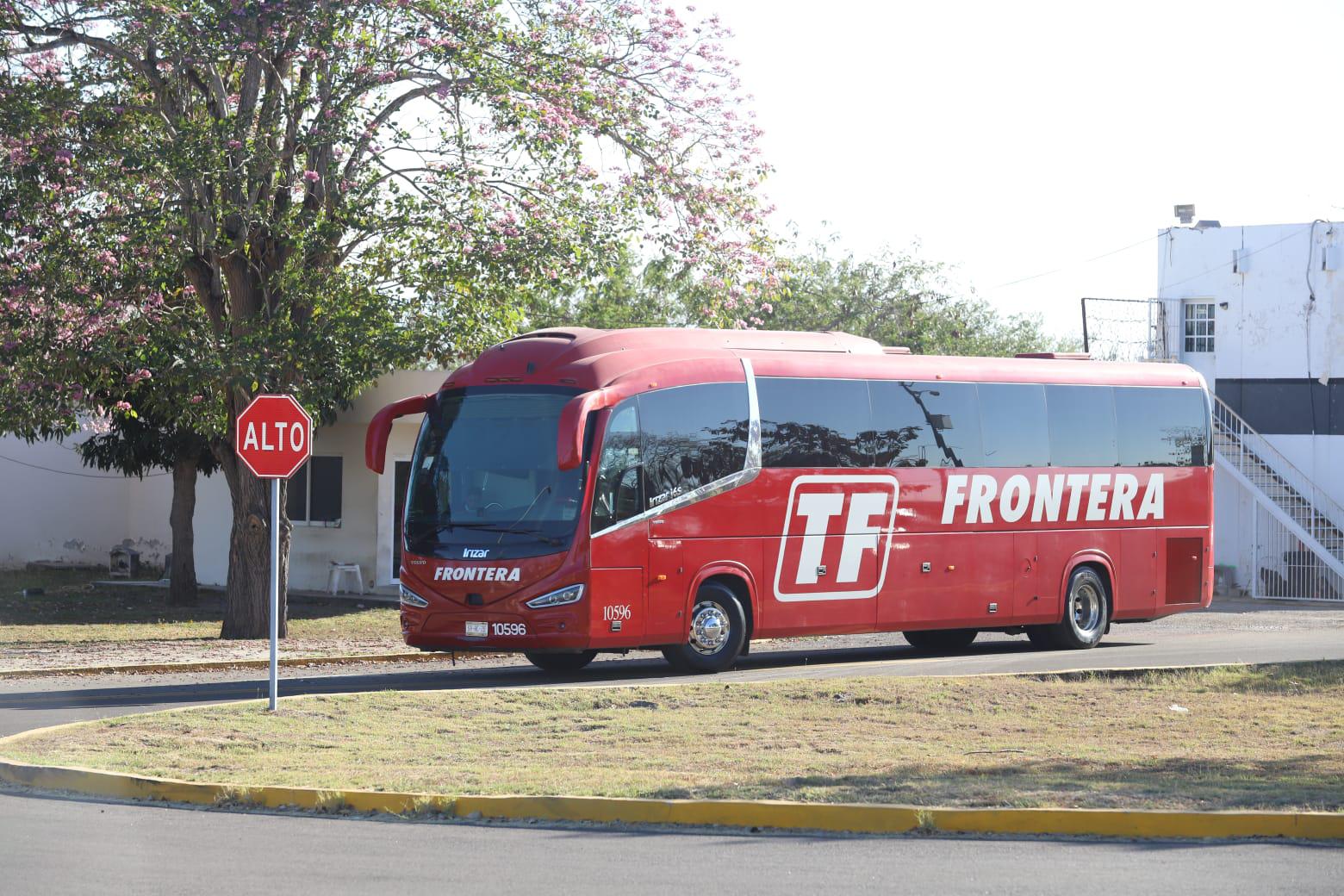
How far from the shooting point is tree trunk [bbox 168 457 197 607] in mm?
31125

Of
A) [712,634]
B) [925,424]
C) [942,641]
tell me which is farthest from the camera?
[942,641]

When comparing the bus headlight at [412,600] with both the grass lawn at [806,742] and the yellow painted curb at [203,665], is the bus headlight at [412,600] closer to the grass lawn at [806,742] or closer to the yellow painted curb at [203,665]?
the grass lawn at [806,742]

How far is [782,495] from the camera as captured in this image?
19094 mm

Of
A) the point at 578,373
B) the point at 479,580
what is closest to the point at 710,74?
the point at 578,373

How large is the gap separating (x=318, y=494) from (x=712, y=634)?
15802 millimetres

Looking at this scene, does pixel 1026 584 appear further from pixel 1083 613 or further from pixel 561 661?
pixel 561 661

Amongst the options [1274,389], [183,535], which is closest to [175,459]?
[183,535]

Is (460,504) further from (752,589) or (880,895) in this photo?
(880,895)

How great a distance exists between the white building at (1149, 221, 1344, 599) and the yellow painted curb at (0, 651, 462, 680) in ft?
66.4

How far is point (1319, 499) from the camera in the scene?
116 ft

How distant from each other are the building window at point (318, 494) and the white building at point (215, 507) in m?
0.02

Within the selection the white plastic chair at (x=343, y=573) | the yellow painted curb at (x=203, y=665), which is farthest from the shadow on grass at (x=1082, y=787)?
the white plastic chair at (x=343, y=573)

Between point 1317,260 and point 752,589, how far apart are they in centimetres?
2156

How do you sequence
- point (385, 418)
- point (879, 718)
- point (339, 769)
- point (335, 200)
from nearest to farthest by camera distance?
point (339, 769) → point (879, 718) → point (385, 418) → point (335, 200)
